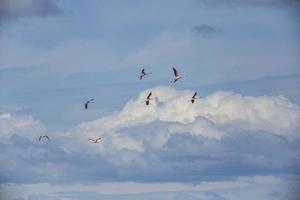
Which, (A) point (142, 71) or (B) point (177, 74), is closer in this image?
(B) point (177, 74)

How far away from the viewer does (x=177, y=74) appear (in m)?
31.4

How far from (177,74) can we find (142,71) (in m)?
5.06

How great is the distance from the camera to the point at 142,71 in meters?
33.9
